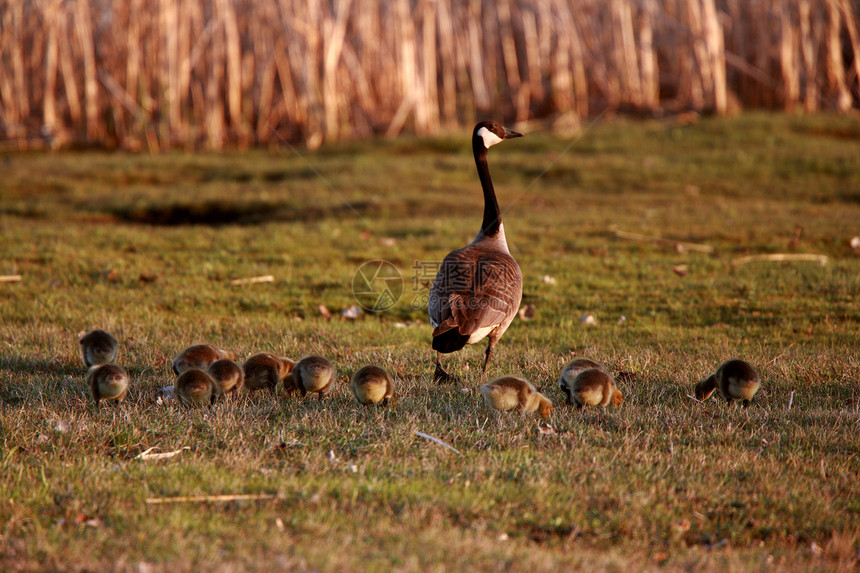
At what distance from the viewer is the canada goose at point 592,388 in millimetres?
5703

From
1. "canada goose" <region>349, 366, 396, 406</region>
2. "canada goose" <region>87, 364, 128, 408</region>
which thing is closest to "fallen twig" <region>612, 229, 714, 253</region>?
"canada goose" <region>349, 366, 396, 406</region>

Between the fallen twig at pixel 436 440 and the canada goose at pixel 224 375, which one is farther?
the canada goose at pixel 224 375

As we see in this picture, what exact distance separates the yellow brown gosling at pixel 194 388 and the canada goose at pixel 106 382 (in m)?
0.39

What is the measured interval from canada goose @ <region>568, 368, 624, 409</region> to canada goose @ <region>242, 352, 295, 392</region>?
2372mm

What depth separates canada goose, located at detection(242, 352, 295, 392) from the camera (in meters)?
6.27

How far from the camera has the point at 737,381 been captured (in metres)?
5.80

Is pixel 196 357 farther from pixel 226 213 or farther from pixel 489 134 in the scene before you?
pixel 226 213

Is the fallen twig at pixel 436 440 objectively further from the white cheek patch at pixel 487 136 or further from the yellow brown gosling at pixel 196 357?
the white cheek patch at pixel 487 136

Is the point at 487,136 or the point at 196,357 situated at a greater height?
the point at 487,136

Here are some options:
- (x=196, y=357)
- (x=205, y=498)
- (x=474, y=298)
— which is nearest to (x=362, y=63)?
(x=474, y=298)

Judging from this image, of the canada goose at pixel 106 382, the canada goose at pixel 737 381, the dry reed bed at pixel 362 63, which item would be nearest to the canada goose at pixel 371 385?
the canada goose at pixel 106 382

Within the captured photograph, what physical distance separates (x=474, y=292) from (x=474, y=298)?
0.11 meters

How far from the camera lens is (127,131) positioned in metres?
22.9

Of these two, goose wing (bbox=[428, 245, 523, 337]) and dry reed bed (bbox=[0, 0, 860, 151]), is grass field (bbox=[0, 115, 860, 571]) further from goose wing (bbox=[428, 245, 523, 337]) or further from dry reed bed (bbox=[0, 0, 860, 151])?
dry reed bed (bbox=[0, 0, 860, 151])
